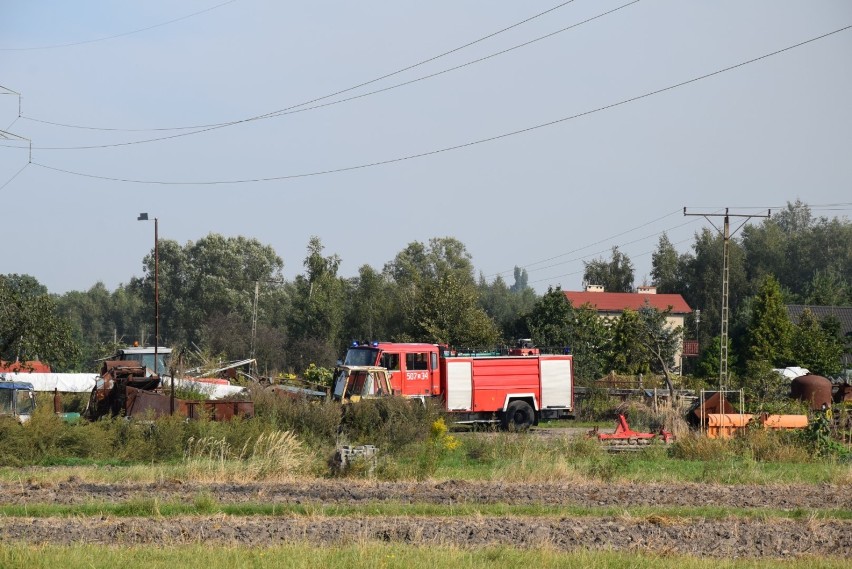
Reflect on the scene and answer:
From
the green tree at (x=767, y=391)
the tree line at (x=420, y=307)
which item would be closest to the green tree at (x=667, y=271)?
the tree line at (x=420, y=307)

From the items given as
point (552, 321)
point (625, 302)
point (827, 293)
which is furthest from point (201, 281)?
point (827, 293)

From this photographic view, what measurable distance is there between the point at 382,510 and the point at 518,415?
18.7 m

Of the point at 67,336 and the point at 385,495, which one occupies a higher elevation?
the point at 67,336

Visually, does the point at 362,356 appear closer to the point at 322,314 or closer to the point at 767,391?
the point at 767,391

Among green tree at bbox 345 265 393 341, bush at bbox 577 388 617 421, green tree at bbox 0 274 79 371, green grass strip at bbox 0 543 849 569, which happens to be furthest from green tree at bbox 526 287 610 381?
green grass strip at bbox 0 543 849 569

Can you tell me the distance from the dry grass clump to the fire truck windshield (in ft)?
29.9

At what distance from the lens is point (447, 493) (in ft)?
59.2

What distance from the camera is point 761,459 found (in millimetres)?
24141

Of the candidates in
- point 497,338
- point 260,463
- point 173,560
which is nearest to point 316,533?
point 173,560

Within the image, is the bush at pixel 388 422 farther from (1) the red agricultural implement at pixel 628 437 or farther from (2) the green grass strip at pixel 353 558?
(2) the green grass strip at pixel 353 558

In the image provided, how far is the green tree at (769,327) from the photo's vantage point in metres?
59.9

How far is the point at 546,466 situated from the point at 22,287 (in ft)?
108

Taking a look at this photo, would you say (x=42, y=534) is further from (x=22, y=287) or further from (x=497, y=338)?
(x=497, y=338)

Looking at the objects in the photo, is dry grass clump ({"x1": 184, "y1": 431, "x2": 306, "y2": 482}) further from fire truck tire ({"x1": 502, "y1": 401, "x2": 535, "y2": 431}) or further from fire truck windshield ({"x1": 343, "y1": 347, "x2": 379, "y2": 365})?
fire truck tire ({"x1": 502, "y1": 401, "x2": 535, "y2": 431})
